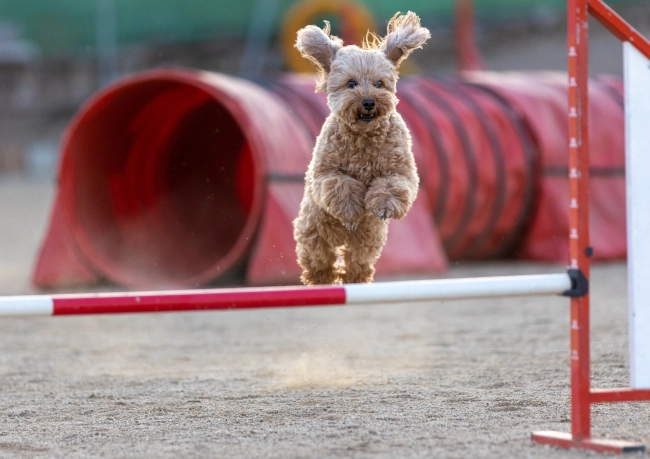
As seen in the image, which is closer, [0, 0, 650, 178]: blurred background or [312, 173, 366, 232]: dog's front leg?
[312, 173, 366, 232]: dog's front leg

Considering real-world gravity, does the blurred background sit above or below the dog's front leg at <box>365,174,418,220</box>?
above

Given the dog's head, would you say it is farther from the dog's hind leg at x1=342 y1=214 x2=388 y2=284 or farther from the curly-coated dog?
the dog's hind leg at x1=342 y1=214 x2=388 y2=284

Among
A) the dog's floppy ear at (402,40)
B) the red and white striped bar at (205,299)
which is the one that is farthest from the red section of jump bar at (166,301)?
the dog's floppy ear at (402,40)

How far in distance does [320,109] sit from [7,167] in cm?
1295

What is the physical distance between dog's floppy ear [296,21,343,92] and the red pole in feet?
2.81

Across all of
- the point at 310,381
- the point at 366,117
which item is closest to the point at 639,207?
the point at 366,117

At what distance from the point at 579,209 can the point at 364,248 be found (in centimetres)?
75

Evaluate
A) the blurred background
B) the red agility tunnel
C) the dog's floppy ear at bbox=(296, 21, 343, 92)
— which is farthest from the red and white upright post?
the blurred background

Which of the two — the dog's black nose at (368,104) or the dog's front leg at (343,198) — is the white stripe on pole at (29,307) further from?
the dog's black nose at (368,104)

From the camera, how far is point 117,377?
4.48 meters

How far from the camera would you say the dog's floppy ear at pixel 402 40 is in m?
2.56

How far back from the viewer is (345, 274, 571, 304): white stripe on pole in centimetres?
275

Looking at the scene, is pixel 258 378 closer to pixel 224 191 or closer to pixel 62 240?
pixel 224 191

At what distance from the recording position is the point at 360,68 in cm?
253
